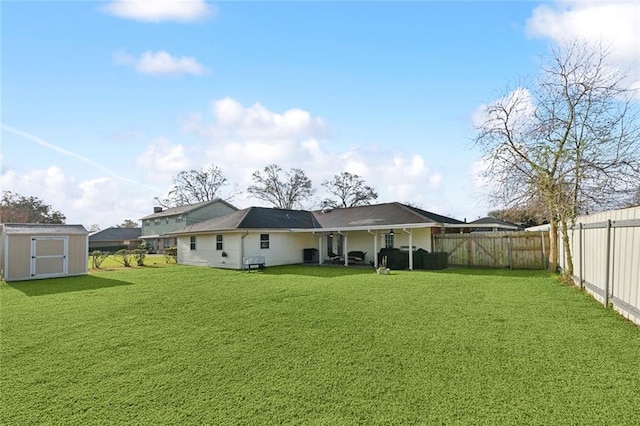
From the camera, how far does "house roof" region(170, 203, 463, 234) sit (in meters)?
17.6

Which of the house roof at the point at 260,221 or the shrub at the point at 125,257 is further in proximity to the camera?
the shrub at the point at 125,257

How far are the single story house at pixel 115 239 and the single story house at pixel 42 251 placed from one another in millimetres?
28085

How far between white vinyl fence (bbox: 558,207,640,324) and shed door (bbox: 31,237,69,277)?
19.5 meters

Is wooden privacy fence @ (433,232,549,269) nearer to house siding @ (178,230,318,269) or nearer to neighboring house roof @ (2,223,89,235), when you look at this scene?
house siding @ (178,230,318,269)

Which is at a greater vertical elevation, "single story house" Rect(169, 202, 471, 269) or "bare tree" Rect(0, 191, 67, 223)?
"bare tree" Rect(0, 191, 67, 223)

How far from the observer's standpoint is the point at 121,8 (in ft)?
28.0

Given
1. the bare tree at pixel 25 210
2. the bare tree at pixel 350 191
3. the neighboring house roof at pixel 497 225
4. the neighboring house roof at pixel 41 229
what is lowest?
the neighboring house roof at pixel 41 229

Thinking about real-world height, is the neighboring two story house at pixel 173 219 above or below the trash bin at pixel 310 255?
above

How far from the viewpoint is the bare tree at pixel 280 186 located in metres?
43.8

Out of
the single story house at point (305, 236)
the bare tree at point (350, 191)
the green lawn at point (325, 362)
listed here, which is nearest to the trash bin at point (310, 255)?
the single story house at point (305, 236)

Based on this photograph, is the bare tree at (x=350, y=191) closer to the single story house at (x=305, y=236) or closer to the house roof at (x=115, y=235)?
the single story house at (x=305, y=236)

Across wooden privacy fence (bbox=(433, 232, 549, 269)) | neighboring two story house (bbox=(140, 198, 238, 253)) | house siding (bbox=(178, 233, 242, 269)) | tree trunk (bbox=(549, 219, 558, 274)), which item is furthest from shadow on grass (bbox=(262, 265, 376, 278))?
neighboring two story house (bbox=(140, 198, 238, 253))

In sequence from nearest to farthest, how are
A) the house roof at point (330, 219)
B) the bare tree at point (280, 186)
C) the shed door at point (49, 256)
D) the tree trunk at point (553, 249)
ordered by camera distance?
the tree trunk at point (553, 249)
the shed door at point (49, 256)
the house roof at point (330, 219)
the bare tree at point (280, 186)

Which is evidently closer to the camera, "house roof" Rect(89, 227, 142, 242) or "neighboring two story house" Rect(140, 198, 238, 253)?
"neighboring two story house" Rect(140, 198, 238, 253)
